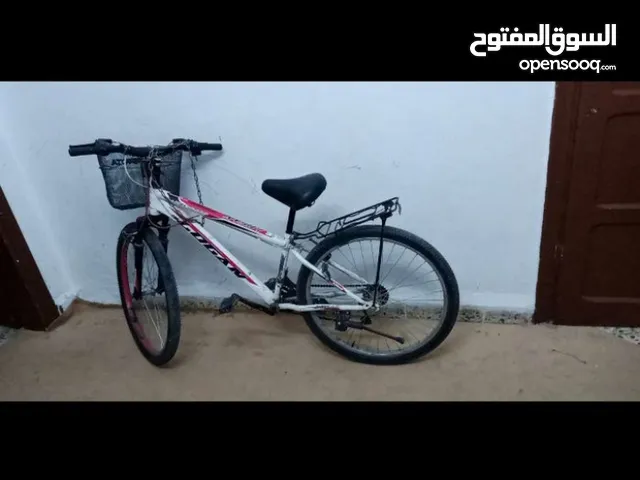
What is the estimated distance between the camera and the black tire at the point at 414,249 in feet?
5.72

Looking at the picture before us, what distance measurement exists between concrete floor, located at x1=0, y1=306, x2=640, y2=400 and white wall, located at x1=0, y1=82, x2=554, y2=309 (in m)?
0.26

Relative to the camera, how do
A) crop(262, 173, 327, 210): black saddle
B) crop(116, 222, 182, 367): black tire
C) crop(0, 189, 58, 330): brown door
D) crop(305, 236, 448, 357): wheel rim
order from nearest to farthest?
crop(262, 173, 327, 210): black saddle → crop(116, 222, 182, 367): black tire → crop(305, 236, 448, 357): wheel rim → crop(0, 189, 58, 330): brown door

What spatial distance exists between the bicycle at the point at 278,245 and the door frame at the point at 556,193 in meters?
0.48

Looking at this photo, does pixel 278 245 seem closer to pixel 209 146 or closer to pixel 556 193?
pixel 209 146

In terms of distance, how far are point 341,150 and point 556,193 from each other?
84cm

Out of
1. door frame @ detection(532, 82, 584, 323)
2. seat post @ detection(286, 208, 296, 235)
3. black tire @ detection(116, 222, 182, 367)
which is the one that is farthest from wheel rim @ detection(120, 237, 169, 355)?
door frame @ detection(532, 82, 584, 323)

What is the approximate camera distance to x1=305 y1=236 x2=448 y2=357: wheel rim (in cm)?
192

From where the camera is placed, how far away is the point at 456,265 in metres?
2.07

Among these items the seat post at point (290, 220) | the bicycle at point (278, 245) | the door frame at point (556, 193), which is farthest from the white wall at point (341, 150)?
the seat post at point (290, 220)

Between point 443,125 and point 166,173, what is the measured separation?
105cm

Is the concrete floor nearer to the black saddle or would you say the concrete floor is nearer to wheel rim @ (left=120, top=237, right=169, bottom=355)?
wheel rim @ (left=120, top=237, right=169, bottom=355)

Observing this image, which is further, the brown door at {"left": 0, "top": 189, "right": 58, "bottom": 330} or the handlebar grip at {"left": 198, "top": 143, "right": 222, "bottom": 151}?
the brown door at {"left": 0, "top": 189, "right": 58, "bottom": 330}
